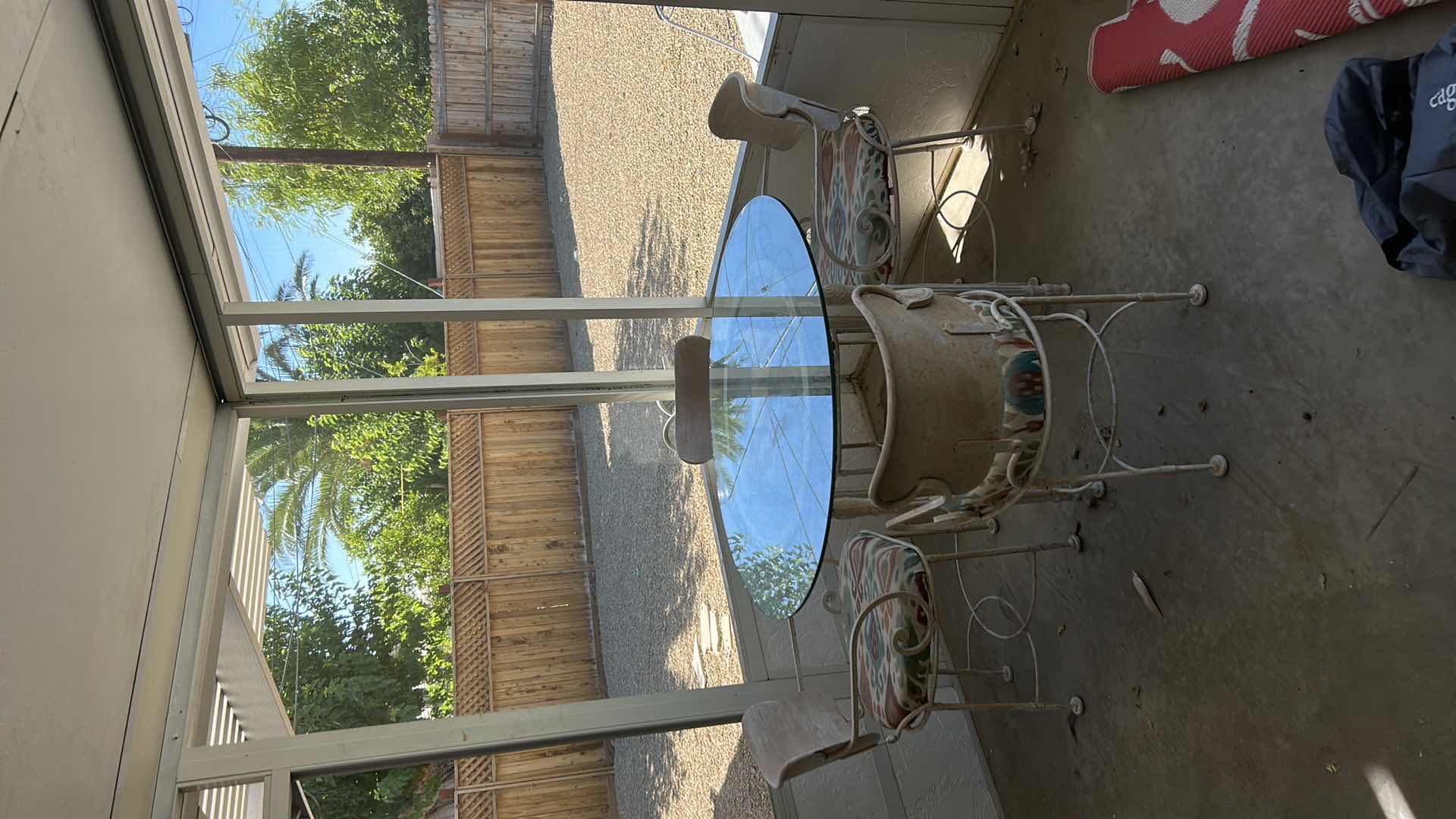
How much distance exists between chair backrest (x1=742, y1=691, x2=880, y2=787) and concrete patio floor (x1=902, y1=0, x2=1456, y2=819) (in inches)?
29.6

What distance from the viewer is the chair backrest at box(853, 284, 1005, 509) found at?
154 centimetres

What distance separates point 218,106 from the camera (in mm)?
2568

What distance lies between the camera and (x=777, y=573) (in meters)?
2.03

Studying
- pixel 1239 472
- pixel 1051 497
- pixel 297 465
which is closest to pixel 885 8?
pixel 1051 497

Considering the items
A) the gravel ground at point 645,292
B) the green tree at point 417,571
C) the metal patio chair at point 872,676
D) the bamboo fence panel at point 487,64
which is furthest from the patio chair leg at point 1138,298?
the bamboo fence panel at point 487,64

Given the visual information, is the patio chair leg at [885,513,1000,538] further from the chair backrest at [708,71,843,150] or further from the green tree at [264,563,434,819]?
the green tree at [264,563,434,819]

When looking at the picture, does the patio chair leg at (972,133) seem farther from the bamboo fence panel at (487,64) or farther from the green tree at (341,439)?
the green tree at (341,439)

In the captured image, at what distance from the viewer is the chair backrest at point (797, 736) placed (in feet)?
6.00

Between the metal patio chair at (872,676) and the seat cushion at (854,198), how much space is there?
0.67m

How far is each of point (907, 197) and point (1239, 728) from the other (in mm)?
1910

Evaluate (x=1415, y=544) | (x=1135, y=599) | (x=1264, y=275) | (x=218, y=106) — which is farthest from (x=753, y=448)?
(x=218, y=106)

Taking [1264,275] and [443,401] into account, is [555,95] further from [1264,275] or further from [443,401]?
[1264,275]

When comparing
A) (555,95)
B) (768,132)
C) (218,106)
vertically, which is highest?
(555,95)

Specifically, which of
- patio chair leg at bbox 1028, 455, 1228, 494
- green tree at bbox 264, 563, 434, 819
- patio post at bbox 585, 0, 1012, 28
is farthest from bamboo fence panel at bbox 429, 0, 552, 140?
patio chair leg at bbox 1028, 455, 1228, 494
